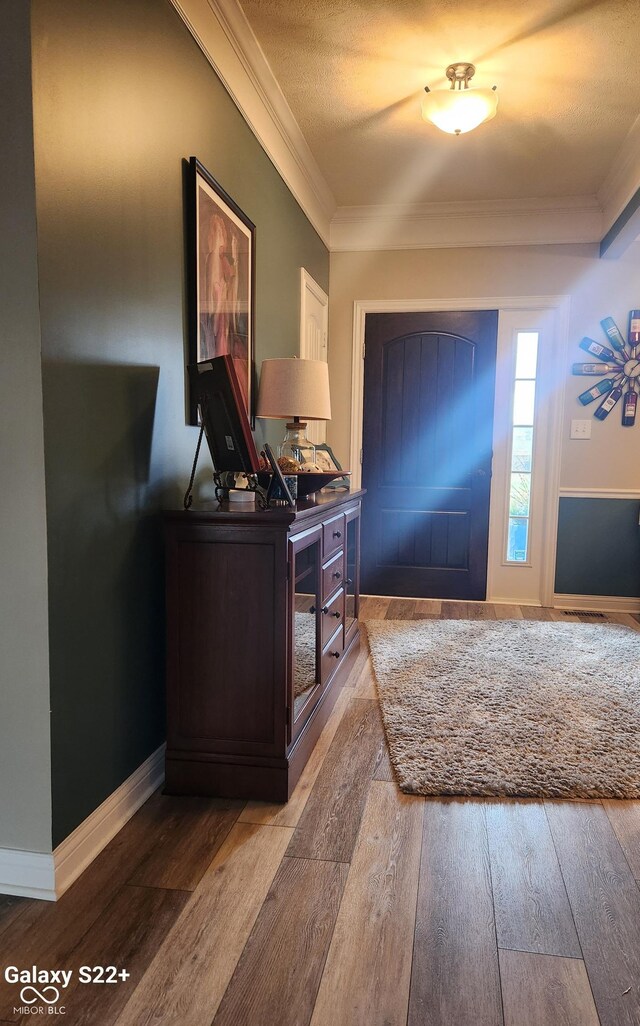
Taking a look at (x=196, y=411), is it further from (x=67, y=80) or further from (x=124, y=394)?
(x=67, y=80)

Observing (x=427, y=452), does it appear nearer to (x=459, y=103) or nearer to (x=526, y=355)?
(x=526, y=355)

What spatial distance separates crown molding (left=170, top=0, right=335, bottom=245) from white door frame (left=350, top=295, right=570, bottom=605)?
0.94 m

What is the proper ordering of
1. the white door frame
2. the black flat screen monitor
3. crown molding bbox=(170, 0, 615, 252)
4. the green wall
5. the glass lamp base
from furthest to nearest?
the white door frame, crown molding bbox=(170, 0, 615, 252), the glass lamp base, the black flat screen monitor, the green wall

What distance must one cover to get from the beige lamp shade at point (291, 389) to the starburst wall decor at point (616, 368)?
2.31 meters

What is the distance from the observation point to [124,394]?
1.71 metres

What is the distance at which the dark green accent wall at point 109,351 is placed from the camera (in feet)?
4.68

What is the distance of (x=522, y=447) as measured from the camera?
444 centimetres

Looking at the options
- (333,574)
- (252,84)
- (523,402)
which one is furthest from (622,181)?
(333,574)

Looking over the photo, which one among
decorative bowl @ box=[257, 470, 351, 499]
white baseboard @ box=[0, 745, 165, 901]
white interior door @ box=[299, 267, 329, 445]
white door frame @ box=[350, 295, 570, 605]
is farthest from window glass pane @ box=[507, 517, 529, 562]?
white baseboard @ box=[0, 745, 165, 901]

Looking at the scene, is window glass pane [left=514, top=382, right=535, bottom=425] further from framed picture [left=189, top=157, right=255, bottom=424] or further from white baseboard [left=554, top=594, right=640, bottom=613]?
framed picture [left=189, top=157, right=255, bottom=424]

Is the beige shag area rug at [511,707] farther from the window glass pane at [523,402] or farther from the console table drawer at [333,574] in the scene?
the window glass pane at [523,402]

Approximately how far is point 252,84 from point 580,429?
9.36 feet

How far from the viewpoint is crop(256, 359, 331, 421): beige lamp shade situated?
8.93ft

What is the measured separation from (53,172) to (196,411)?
892mm
